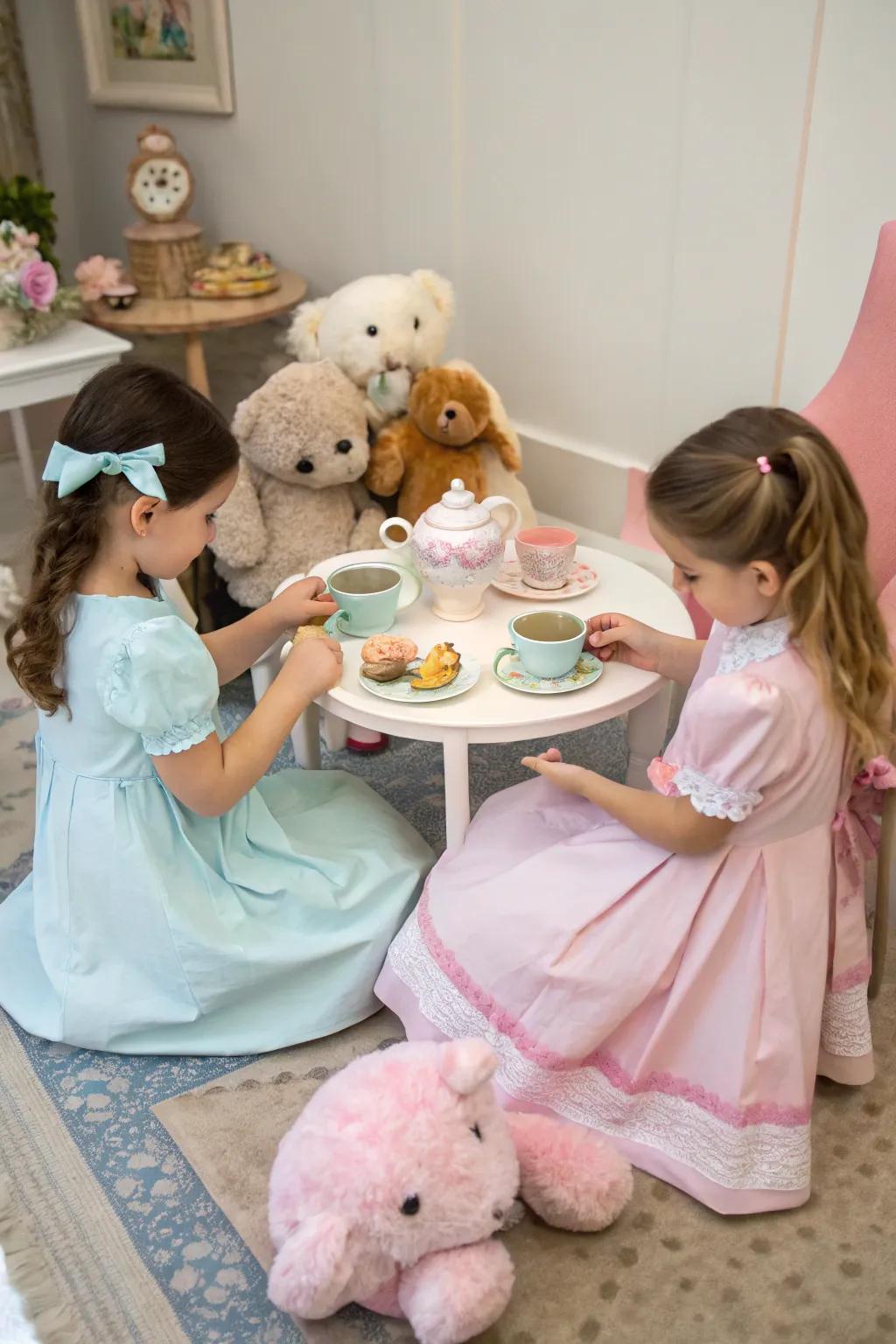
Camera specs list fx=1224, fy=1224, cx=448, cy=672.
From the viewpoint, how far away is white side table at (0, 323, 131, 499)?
2523 millimetres

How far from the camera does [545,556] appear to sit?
5.48ft

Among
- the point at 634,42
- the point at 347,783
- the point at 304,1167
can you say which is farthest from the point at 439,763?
the point at 634,42

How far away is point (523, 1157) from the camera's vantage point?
128 cm

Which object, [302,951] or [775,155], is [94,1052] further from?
[775,155]

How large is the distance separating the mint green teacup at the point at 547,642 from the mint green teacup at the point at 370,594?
164 mm

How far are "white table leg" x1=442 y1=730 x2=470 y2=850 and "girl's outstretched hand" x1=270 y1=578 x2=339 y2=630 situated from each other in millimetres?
278

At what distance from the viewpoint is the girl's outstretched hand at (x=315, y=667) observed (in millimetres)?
1482

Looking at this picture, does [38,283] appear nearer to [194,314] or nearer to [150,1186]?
[194,314]

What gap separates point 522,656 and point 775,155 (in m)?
1.05

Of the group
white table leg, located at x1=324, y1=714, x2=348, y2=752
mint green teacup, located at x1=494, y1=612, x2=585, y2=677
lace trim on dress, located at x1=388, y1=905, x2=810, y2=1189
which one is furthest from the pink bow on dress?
white table leg, located at x1=324, y1=714, x2=348, y2=752

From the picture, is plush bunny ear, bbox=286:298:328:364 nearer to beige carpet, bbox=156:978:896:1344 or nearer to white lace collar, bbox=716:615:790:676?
white lace collar, bbox=716:615:790:676

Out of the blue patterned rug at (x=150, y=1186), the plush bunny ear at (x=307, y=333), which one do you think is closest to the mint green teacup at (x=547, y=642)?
the blue patterned rug at (x=150, y=1186)

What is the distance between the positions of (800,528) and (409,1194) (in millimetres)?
721

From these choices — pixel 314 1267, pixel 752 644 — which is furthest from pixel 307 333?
pixel 314 1267
